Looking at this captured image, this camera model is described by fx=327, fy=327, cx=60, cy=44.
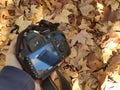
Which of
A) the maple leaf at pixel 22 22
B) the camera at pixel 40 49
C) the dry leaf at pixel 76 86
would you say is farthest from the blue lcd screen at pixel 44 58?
the maple leaf at pixel 22 22

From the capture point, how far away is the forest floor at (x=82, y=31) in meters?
2.09

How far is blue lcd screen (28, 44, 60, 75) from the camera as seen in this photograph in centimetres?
161

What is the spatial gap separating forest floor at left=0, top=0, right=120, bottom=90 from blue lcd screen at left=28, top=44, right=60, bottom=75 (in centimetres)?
46

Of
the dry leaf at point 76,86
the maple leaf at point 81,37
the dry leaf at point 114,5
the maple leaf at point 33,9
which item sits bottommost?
the dry leaf at point 76,86

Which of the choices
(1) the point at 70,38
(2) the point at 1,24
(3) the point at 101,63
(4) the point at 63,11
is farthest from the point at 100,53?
(2) the point at 1,24

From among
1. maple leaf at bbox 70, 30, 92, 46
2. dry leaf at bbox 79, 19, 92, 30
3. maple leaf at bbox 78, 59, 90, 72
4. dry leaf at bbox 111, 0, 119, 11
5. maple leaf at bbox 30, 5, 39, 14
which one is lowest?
maple leaf at bbox 78, 59, 90, 72

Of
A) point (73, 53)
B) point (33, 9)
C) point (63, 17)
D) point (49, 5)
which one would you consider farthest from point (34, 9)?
point (73, 53)

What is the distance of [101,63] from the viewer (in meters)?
2.14

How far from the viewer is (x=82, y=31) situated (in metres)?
2.31

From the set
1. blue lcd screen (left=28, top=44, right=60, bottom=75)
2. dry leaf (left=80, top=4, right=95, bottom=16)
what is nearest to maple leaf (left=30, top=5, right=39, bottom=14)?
dry leaf (left=80, top=4, right=95, bottom=16)

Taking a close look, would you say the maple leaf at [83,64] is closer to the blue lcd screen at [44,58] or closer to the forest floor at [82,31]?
the forest floor at [82,31]

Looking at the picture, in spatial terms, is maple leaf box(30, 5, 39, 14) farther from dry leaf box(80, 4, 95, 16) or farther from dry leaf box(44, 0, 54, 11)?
dry leaf box(80, 4, 95, 16)

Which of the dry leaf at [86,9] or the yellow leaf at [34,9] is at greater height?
the yellow leaf at [34,9]

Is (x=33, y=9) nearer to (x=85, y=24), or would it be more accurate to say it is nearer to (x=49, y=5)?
(x=49, y=5)
